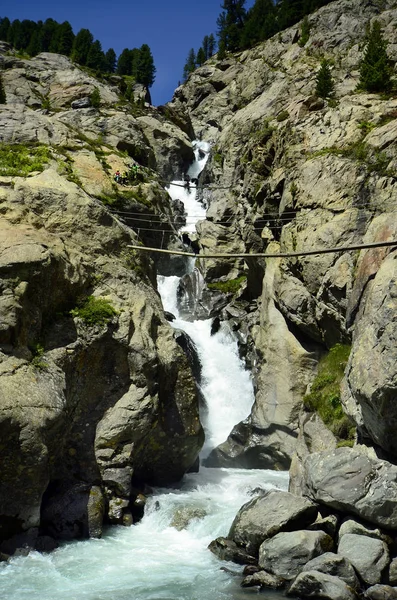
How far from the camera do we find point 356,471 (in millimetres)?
13445

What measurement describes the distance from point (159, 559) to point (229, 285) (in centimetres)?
2532

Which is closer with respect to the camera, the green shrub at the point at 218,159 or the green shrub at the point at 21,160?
the green shrub at the point at 21,160

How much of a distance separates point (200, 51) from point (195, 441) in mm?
96069

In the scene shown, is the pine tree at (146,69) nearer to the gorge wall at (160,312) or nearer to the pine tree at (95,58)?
the pine tree at (95,58)

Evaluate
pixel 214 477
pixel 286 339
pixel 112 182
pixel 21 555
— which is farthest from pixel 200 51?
pixel 21 555

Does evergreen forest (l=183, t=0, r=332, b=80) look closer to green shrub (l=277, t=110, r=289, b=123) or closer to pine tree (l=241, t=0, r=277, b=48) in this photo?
pine tree (l=241, t=0, r=277, b=48)

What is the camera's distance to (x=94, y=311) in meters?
18.9

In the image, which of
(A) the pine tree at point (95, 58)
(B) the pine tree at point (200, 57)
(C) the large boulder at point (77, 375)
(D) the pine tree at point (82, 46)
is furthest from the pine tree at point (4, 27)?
(C) the large boulder at point (77, 375)

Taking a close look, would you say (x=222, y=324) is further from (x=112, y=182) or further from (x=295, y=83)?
(x=295, y=83)

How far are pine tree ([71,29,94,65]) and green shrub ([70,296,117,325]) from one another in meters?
73.3

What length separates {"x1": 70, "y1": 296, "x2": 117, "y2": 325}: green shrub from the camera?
18.6 metres

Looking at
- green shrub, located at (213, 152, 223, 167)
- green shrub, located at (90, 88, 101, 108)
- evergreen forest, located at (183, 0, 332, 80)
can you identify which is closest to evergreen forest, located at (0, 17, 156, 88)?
evergreen forest, located at (183, 0, 332, 80)

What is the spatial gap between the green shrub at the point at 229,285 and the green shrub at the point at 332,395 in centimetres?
1481

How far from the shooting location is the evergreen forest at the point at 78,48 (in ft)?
263
